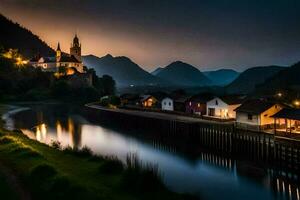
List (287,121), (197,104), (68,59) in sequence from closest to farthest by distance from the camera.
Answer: (287,121)
(197,104)
(68,59)

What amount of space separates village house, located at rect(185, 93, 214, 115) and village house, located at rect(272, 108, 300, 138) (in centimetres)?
1926

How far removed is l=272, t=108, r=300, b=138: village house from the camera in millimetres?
32219

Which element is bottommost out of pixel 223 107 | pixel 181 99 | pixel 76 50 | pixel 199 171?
pixel 199 171

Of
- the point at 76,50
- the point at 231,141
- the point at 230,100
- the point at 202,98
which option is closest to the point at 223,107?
the point at 230,100

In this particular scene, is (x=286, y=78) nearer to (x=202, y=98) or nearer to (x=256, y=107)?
(x=202, y=98)

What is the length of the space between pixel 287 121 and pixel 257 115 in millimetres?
3467

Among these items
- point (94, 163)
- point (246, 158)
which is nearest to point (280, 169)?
point (246, 158)

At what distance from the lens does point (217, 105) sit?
52.5 meters

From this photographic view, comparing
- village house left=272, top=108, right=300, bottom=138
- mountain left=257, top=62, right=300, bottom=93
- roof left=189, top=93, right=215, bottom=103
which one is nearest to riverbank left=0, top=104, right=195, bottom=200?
village house left=272, top=108, right=300, bottom=138

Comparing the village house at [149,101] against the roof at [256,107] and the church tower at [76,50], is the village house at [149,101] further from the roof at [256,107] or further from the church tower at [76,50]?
the church tower at [76,50]

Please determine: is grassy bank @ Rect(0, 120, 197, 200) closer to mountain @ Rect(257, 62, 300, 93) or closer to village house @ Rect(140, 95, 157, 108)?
village house @ Rect(140, 95, 157, 108)

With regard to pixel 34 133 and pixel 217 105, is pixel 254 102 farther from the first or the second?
pixel 34 133

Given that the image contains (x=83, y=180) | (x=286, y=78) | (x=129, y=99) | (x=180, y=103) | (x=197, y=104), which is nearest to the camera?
(x=83, y=180)

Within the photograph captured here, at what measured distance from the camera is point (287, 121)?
36406 millimetres
